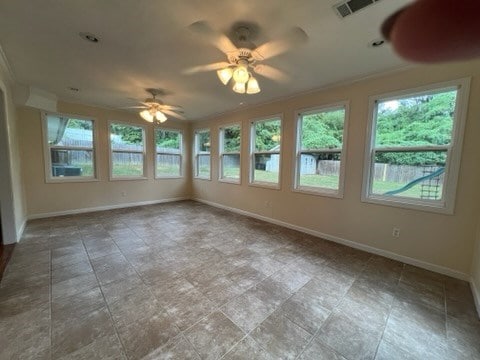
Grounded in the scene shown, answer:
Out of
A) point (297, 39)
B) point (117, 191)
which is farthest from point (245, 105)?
point (117, 191)

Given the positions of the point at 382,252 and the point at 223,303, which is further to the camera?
the point at 382,252

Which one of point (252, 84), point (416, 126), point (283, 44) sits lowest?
point (416, 126)

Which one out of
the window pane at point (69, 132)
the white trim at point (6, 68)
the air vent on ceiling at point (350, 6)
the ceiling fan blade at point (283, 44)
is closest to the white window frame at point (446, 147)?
the air vent on ceiling at point (350, 6)

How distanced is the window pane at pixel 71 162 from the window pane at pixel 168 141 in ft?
5.34

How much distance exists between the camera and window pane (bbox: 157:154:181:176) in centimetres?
601

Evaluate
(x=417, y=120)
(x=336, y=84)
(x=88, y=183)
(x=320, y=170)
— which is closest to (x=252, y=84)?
(x=336, y=84)

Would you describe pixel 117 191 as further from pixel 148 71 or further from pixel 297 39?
pixel 297 39

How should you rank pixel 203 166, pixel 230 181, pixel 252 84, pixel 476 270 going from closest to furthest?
pixel 476 270 → pixel 252 84 → pixel 230 181 → pixel 203 166

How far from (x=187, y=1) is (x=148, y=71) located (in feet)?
4.90

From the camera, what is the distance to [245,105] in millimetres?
4633

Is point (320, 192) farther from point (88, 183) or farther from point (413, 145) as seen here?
point (88, 183)

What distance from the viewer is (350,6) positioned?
1677mm

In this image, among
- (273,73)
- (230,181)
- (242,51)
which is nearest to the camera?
(242,51)

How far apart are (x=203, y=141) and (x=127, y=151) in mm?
2051
